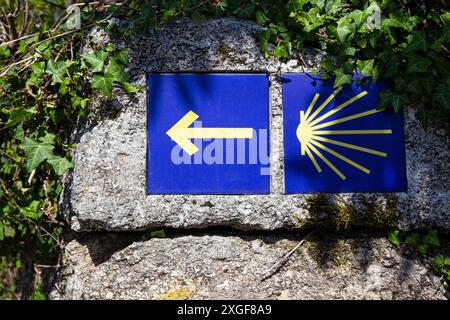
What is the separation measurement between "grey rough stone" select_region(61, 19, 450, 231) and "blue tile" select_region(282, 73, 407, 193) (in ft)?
0.12

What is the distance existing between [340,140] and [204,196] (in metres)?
0.58

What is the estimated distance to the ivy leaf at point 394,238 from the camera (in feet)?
6.73

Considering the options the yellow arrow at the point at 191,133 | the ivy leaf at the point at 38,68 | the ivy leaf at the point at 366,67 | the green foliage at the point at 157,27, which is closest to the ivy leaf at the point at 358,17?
the green foliage at the point at 157,27

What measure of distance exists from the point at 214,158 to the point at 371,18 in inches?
33.7

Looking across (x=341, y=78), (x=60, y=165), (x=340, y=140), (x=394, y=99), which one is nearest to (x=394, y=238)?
(x=340, y=140)

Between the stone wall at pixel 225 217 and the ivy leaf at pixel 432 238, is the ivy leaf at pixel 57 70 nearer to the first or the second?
the stone wall at pixel 225 217

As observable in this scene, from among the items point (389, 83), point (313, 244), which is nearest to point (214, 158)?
point (313, 244)

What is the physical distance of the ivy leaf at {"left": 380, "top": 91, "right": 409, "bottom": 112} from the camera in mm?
2043

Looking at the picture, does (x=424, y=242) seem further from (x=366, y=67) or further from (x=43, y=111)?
(x=43, y=111)

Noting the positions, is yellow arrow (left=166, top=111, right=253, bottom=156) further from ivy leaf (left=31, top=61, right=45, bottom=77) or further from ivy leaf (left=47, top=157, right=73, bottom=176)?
ivy leaf (left=31, top=61, right=45, bottom=77)

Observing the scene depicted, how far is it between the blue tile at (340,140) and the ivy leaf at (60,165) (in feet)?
2.81

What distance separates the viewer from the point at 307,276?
6.70 ft

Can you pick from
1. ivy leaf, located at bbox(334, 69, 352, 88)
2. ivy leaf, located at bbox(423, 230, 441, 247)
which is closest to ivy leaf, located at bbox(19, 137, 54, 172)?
ivy leaf, located at bbox(334, 69, 352, 88)
